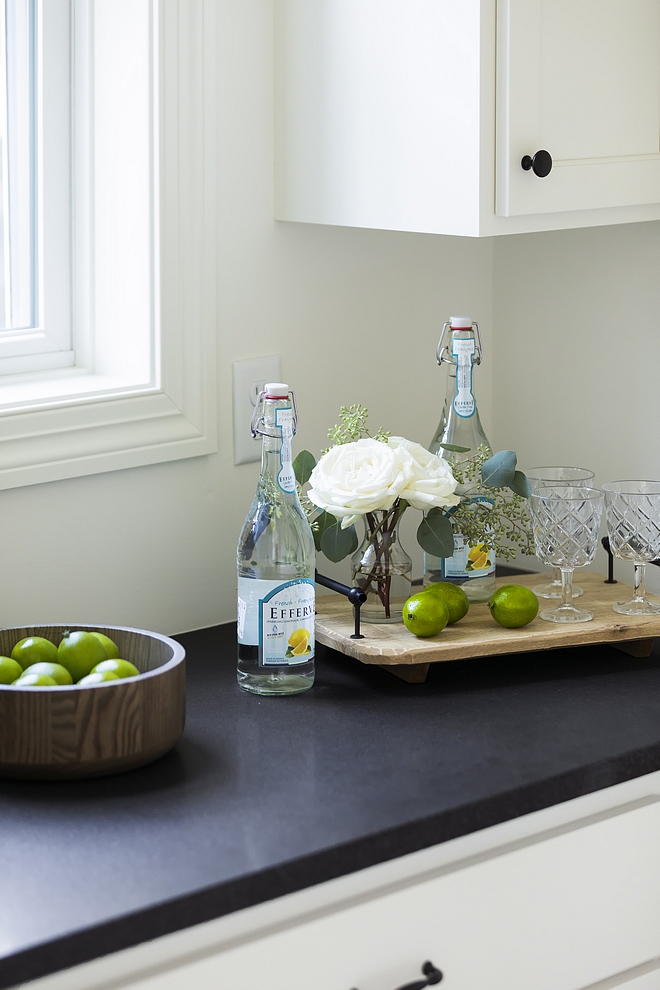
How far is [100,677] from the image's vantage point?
3.30ft

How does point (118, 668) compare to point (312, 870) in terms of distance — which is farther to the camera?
point (118, 668)

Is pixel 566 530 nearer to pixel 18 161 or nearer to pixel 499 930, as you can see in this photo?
pixel 499 930

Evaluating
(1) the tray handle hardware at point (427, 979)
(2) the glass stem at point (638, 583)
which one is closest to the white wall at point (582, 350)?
(2) the glass stem at point (638, 583)

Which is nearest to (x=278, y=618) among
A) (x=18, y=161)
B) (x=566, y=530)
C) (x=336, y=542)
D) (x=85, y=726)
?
(x=336, y=542)

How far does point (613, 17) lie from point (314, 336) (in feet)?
1.82

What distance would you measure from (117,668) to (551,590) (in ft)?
2.12

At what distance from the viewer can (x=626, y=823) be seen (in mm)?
1096

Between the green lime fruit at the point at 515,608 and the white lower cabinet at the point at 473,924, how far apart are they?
25 centimetres

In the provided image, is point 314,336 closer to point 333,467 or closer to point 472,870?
point 333,467

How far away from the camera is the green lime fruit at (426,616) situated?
1233 millimetres

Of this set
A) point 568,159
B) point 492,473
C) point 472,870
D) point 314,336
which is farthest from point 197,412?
point 472,870

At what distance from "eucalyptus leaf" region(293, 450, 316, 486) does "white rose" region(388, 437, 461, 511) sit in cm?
11

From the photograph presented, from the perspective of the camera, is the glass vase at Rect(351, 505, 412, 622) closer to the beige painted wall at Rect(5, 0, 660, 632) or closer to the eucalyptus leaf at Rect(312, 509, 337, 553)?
the eucalyptus leaf at Rect(312, 509, 337, 553)

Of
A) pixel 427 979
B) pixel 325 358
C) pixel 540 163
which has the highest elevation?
pixel 540 163
